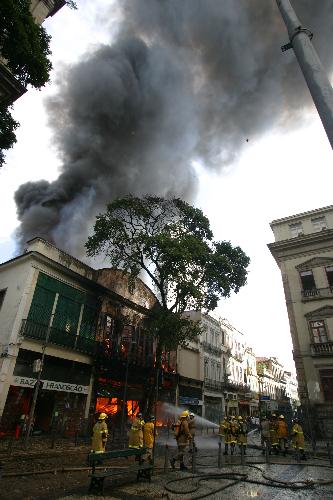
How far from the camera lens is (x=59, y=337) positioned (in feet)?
61.6

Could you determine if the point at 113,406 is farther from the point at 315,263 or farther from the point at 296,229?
the point at 296,229

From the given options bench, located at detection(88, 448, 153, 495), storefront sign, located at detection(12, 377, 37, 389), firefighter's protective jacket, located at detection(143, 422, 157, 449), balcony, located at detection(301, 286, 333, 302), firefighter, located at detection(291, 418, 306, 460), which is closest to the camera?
bench, located at detection(88, 448, 153, 495)

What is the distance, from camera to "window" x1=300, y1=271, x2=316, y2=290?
26.6 m

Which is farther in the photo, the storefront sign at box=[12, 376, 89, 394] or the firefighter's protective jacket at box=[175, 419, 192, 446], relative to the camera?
the storefront sign at box=[12, 376, 89, 394]

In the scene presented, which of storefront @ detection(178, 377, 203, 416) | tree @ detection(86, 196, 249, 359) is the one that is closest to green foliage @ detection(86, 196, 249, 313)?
tree @ detection(86, 196, 249, 359)

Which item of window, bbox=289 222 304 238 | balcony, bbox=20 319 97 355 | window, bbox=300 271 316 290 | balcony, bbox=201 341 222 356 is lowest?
balcony, bbox=20 319 97 355

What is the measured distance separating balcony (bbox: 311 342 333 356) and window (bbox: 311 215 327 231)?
1003 centimetres

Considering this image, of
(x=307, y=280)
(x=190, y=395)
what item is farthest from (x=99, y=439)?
(x=190, y=395)

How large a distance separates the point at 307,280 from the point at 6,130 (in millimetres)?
24488

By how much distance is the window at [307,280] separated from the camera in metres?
26.6

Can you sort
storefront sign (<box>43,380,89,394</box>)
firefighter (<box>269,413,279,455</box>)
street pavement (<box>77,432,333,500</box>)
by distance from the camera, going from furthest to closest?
storefront sign (<box>43,380,89,394</box>)
firefighter (<box>269,413,279,455</box>)
street pavement (<box>77,432,333,500</box>)

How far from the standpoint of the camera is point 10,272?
19125 mm

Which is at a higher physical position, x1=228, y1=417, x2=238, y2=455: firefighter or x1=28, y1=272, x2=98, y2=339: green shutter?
x1=28, y1=272, x2=98, y2=339: green shutter

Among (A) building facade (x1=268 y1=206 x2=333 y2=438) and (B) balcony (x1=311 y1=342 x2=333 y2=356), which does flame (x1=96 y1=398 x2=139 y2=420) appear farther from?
A: (B) balcony (x1=311 y1=342 x2=333 y2=356)
